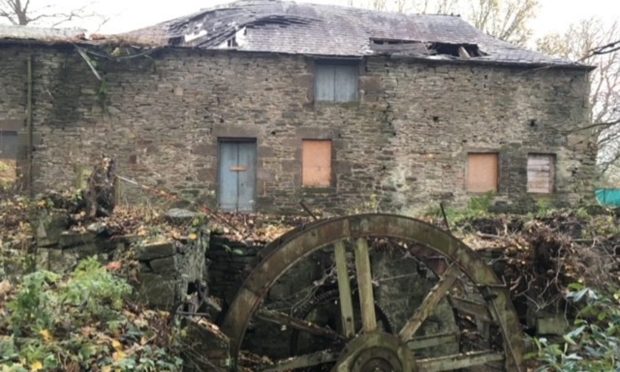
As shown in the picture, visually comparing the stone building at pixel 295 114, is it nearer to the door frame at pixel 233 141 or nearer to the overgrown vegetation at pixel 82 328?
the door frame at pixel 233 141

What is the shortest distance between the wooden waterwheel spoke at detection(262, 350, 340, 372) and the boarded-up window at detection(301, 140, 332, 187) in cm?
661

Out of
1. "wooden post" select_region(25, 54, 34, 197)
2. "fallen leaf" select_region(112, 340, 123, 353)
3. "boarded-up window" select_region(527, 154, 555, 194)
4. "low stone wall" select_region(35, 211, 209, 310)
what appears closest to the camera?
"fallen leaf" select_region(112, 340, 123, 353)

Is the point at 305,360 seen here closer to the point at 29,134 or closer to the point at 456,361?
the point at 456,361

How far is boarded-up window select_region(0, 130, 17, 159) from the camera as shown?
10828 millimetres

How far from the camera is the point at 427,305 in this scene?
5.13 m

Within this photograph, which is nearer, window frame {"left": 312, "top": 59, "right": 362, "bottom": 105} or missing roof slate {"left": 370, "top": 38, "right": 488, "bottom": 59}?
window frame {"left": 312, "top": 59, "right": 362, "bottom": 105}

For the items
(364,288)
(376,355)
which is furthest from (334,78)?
(376,355)

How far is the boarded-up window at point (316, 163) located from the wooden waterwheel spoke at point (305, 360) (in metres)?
6.61

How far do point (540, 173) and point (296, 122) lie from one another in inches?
230

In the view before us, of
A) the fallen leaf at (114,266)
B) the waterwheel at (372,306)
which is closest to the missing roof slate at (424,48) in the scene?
the waterwheel at (372,306)

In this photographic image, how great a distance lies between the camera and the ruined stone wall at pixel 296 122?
11.0 metres

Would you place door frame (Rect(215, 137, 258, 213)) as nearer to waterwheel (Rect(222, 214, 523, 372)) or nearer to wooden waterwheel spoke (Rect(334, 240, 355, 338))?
waterwheel (Rect(222, 214, 523, 372))

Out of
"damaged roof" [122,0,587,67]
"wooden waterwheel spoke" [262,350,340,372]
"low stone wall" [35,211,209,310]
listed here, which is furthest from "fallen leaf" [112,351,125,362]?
"damaged roof" [122,0,587,67]

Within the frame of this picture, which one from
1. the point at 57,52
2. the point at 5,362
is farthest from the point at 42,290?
the point at 57,52
